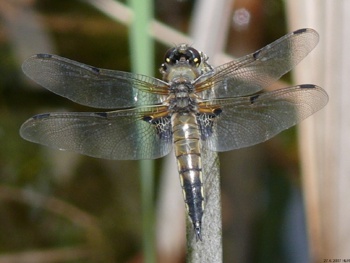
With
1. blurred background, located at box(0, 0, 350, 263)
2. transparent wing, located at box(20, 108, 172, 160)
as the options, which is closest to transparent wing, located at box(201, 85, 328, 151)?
transparent wing, located at box(20, 108, 172, 160)

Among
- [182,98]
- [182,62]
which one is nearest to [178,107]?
[182,98]

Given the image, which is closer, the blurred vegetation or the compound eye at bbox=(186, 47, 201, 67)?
the compound eye at bbox=(186, 47, 201, 67)

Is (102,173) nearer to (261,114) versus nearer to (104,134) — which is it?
(104,134)

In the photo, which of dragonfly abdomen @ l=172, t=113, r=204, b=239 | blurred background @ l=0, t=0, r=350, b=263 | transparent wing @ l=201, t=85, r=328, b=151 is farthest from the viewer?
blurred background @ l=0, t=0, r=350, b=263

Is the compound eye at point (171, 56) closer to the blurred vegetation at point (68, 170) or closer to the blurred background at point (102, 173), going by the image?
the blurred background at point (102, 173)

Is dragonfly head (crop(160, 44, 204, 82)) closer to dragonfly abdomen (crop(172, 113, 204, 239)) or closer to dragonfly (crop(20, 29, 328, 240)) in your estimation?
dragonfly (crop(20, 29, 328, 240))

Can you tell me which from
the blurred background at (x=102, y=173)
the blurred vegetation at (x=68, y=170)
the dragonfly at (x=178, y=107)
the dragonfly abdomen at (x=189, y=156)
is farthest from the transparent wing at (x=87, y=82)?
the blurred vegetation at (x=68, y=170)
